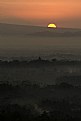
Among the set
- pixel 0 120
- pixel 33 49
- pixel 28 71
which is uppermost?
pixel 33 49

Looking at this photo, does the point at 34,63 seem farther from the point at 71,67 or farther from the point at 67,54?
the point at 67,54

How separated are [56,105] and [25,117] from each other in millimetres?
6003

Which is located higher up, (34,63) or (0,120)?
(34,63)

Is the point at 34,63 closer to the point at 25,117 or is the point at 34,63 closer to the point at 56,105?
the point at 56,105

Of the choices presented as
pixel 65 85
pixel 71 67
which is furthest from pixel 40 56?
pixel 65 85

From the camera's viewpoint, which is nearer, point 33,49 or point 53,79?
point 53,79

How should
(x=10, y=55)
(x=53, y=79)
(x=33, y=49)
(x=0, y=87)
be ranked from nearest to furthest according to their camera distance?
(x=0, y=87) → (x=53, y=79) → (x=10, y=55) → (x=33, y=49)

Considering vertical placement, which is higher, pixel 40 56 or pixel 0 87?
pixel 40 56

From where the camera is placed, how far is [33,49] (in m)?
77.5

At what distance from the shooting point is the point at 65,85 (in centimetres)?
4059

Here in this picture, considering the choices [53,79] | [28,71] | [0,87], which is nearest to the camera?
[0,87]

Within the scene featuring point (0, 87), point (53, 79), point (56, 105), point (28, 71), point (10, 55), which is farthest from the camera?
point (10, 55)

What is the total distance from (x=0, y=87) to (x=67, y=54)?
41152 mm

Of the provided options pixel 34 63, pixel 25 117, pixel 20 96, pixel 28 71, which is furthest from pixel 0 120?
pixel 34 63
